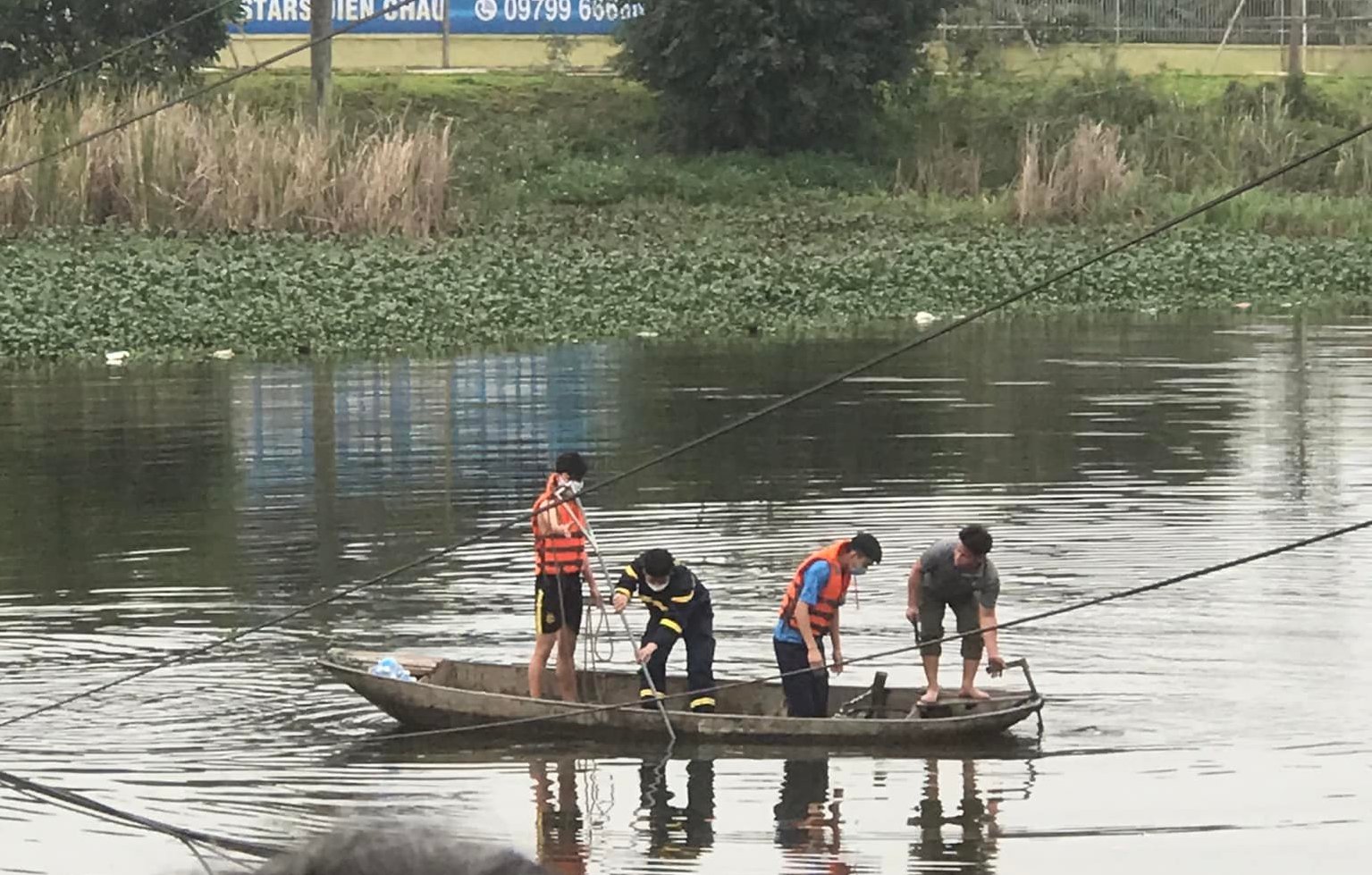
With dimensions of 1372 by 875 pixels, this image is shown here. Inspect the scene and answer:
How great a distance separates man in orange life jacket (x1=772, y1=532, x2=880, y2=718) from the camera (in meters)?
13.2

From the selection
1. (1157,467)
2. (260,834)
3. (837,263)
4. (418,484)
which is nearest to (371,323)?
(837,263)

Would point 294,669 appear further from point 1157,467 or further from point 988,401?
point 988,401

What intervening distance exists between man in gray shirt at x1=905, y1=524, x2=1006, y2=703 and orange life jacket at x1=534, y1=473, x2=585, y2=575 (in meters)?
1.80

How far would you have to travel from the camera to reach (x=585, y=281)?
127ft

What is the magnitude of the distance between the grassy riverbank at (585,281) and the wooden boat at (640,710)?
1887 centimetres

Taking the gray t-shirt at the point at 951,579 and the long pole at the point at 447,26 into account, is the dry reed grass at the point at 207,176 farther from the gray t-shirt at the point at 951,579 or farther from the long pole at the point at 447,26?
the gray t-shirt at the point at 951,579

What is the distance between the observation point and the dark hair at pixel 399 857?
2568 mm

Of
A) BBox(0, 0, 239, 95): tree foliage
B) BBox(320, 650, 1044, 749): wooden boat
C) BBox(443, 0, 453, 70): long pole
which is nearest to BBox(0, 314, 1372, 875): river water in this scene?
BBox(320, 650, 1044, 749): wooden boat

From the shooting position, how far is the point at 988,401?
27.4m

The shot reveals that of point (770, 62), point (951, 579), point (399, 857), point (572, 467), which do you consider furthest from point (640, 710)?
point (770, 62)

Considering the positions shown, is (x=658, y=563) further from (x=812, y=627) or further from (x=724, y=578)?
(x=724, y=578)

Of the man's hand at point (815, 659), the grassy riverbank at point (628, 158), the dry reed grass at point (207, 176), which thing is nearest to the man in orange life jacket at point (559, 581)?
the man's hand at point (815, 659)

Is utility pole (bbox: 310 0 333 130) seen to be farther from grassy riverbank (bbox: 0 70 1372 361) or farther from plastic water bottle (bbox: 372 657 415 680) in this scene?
plastic water bottle (bbox: 372 657 415 680)

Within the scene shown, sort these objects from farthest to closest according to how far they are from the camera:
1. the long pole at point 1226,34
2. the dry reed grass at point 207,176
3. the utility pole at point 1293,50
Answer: the long pole at point 1226,34, the utility pole at point 1293,50, the dry reed grass at point 207,176
